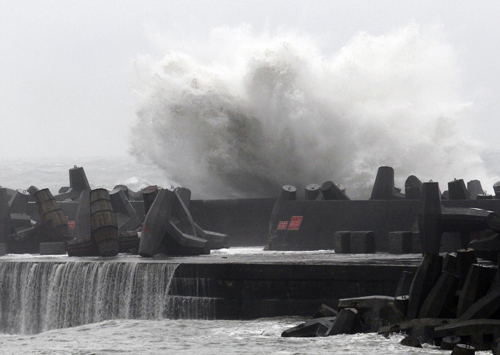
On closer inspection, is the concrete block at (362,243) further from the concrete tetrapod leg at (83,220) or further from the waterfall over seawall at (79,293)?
the concrete tetrapod leg at (83,220)

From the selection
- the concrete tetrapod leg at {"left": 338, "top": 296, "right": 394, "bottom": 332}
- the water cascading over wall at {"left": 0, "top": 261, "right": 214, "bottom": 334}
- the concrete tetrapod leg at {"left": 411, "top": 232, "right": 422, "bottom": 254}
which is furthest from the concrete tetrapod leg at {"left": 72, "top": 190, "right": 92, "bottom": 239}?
the concrete tetrapod leg at {"left": 338, "top": 296, "right": 394, "bottom": 332}

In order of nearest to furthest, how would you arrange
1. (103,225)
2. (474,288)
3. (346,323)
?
(474,288) → (346,323) → (103,225)

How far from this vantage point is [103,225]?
19.2 m

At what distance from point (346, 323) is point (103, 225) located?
319 inches

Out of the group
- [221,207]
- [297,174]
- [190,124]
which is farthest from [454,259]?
[190,124]

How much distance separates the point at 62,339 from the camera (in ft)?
44.9

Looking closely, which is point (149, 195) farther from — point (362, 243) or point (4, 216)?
point (4, 216)

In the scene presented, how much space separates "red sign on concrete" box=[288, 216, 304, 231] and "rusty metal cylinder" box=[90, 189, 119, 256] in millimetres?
3842

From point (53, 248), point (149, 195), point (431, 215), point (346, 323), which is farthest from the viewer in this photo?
point (53, 248)

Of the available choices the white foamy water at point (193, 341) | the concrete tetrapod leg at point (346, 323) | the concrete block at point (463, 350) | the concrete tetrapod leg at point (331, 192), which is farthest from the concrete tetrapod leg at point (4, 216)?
the concrete block at point (463, 350)

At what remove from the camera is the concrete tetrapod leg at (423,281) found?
1211 cm

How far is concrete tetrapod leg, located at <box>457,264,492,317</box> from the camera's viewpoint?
1155 cm

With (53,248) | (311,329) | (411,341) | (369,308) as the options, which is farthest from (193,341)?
(53,248)

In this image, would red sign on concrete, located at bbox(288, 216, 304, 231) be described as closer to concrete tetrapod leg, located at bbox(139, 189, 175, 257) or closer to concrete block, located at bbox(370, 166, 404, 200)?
concrete block, located at bbox(370, 166, 404, 200)
